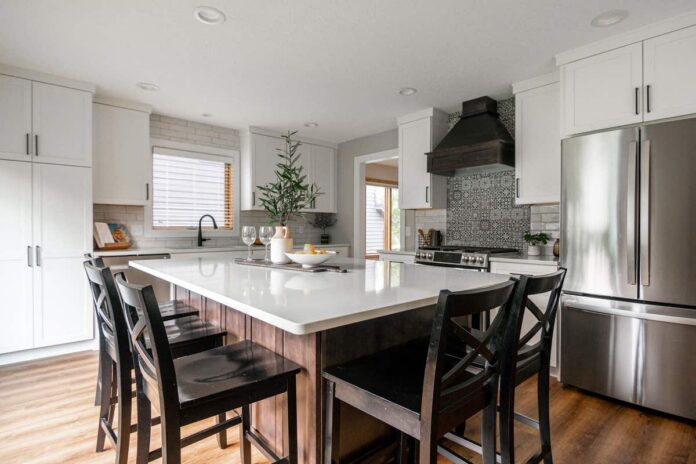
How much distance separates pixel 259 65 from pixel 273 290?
2.27m

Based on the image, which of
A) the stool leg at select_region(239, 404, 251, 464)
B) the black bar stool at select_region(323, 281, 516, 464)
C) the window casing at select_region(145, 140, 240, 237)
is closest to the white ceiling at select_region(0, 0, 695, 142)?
the window casing at select_region(145, 140, 240, 237)

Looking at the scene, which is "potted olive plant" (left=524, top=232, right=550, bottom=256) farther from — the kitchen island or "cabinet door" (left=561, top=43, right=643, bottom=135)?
the kitchen island

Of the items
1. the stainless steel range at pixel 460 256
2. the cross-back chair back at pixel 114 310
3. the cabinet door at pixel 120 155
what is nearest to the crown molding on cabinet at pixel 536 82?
the stainless steel range at pixel 460 256

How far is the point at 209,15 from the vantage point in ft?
7.60

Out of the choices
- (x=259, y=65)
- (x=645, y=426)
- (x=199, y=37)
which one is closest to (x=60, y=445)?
(x=199, y=37)

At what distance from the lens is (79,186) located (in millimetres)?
3396

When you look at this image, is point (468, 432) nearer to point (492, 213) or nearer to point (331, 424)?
point (331, 424)

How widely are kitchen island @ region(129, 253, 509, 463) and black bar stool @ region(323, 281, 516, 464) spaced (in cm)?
7

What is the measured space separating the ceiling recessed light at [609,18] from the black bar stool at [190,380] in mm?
2697

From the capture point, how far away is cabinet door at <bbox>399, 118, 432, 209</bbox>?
413 centimetres

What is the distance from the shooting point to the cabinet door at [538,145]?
3133mm

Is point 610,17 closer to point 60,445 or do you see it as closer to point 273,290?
point 273,290

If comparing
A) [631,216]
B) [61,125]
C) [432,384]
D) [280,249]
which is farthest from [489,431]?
[61,125]

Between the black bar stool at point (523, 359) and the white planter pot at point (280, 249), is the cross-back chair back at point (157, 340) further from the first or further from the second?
the white planter pot at point (280, 249)
